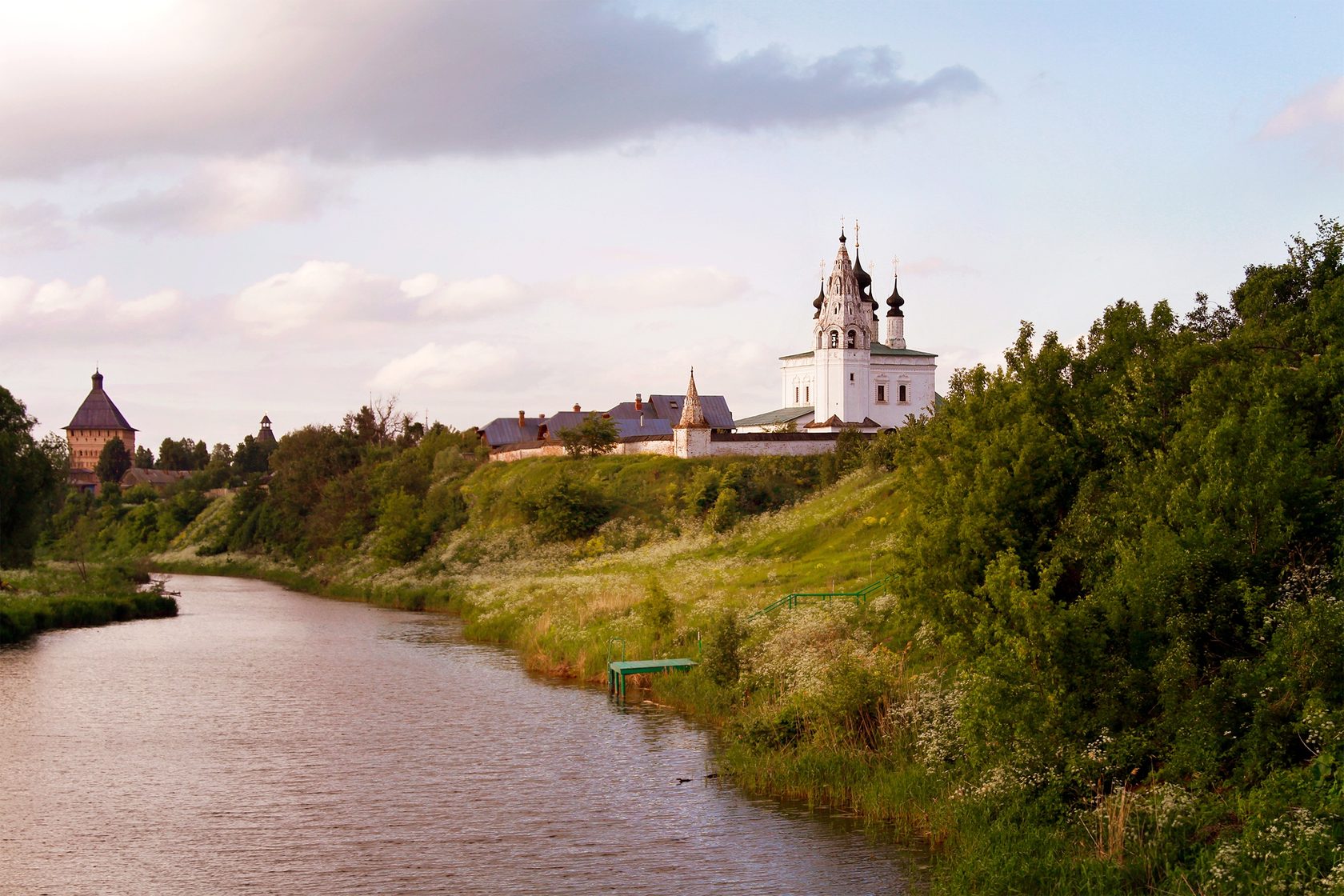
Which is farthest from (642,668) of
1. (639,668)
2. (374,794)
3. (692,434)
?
(692,434)

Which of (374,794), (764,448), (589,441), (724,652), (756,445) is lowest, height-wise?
(374,794)

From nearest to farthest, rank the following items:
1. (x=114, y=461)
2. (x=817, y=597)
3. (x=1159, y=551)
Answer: (x=1159, y=551) < (x=817, y=597) < (x=114, y=461)

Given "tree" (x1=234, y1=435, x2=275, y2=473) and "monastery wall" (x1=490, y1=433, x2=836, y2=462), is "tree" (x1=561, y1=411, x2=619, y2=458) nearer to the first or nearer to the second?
"monastery wall" (x1=490, y1=433, x2=836, y2=462)

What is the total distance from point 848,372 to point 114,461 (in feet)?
392

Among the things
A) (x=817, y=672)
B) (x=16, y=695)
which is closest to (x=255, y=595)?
(x=16, y=695)

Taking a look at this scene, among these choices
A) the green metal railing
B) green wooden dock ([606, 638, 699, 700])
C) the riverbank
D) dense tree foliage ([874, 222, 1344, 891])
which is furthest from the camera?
the riverbank

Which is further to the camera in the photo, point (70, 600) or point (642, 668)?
point (70, 600)

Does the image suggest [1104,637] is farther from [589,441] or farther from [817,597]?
[589,441]

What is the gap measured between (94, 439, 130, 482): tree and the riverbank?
121275mm

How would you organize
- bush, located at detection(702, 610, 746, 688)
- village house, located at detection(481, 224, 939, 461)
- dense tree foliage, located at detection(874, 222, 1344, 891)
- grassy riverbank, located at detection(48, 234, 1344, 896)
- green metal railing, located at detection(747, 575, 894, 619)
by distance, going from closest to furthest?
1. grassy riverbank, located at detection(48, 234, 1344, 896)
2. dense tree foliage, located at detection(874, 222, 1344, 891)
3. bush, located at detection(702, 610, 746, 688)
4. green metal railing, located at detection(747, 575, 894, 619)
5. village house, located at detection(481, 224, 939, 461)

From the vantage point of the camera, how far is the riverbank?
49844 mm

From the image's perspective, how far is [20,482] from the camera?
183 ft

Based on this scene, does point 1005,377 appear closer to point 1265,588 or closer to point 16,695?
point 1265,588

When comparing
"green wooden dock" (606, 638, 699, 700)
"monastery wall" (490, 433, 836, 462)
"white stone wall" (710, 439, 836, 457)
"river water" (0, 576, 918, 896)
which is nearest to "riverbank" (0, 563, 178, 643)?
Answer: "river water" (0, 576, 918, 896)
